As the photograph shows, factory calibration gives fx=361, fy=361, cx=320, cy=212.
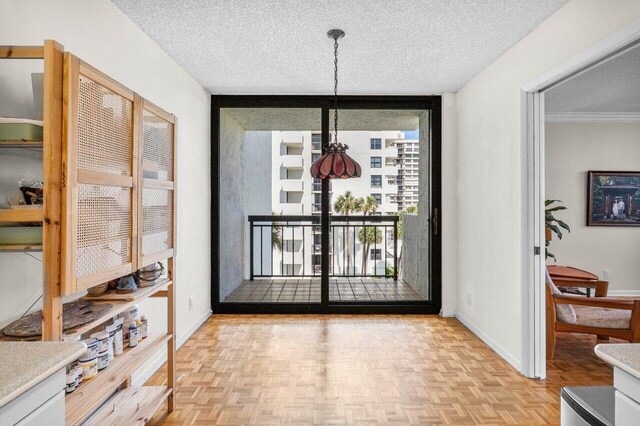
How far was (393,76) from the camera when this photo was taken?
3.38 m

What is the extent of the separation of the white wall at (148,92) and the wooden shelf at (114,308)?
0.34 metres

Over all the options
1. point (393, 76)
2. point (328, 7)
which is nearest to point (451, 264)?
point (393, 76)

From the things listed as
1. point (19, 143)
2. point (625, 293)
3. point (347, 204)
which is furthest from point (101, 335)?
point (625, 293)

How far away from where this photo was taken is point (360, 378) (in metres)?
2.49

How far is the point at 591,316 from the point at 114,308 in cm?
319

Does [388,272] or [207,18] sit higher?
[207,18]

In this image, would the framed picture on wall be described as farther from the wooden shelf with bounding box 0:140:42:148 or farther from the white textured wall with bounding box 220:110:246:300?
the wooden shelf with bounding box 0:140:42:148

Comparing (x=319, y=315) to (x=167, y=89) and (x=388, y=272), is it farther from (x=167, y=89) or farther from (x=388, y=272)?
(x=167, y=89)

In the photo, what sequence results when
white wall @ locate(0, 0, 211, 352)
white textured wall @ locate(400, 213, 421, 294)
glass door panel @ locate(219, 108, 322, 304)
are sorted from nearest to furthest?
white wall @ locate(0, 0, 211, 352)
glass door panel @ locate(219, 108, 322, 304)
white textured wall @ locate(400, 213, 421, 294)

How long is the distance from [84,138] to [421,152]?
13.3ft

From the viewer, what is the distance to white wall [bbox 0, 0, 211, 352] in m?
1.52

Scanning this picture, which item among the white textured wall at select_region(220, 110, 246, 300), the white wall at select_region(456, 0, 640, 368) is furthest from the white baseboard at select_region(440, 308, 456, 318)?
the white textured wall at select_region(220, 110, 246, 300)

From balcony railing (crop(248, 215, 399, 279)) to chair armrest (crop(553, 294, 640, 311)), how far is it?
2820 millimetres

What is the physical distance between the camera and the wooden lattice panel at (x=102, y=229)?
1.30 meters
